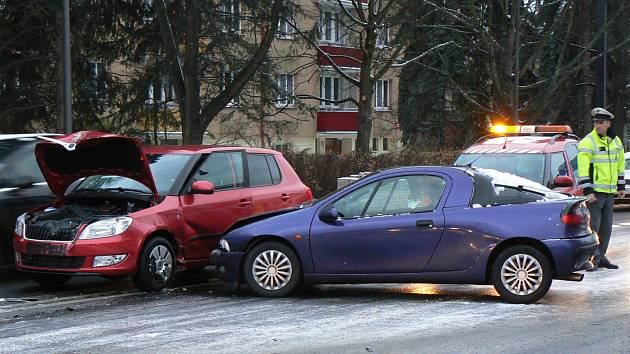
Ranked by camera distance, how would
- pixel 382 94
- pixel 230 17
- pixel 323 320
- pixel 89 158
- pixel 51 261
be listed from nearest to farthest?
pixel 323 320
pixel 51 261
pixel 89 158
pixel 230 17
pixel 382 94

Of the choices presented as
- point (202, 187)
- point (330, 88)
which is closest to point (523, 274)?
point (202, 187)

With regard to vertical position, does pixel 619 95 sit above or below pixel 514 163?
above

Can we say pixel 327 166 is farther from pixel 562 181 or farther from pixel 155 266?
pixel 155 266

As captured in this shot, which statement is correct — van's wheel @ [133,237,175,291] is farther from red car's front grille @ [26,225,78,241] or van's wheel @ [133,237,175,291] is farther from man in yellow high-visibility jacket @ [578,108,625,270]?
man in yellow high-visibility jacket @ [578,108,625,270]

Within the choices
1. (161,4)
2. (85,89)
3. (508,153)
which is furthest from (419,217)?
(85,89)

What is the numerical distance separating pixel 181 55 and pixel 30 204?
1162 centimetres

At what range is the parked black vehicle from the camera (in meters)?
10.4

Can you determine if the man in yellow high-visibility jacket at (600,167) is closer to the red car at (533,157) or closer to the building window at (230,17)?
the red car at (533,157)

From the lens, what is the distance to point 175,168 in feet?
34.0

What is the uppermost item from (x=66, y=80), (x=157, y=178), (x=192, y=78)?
(x=192, y=78)

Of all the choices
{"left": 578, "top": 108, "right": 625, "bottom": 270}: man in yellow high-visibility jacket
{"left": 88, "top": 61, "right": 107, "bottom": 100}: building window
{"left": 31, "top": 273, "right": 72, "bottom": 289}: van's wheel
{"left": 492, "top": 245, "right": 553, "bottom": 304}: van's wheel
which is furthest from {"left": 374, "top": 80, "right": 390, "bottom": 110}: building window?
{"left": 492, "top": 245, "right": 553, "bottom": 304}: van's wheel

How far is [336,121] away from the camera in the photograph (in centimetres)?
4159

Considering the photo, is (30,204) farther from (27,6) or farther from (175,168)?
(27,6)

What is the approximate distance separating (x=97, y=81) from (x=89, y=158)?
14943 millimetres
